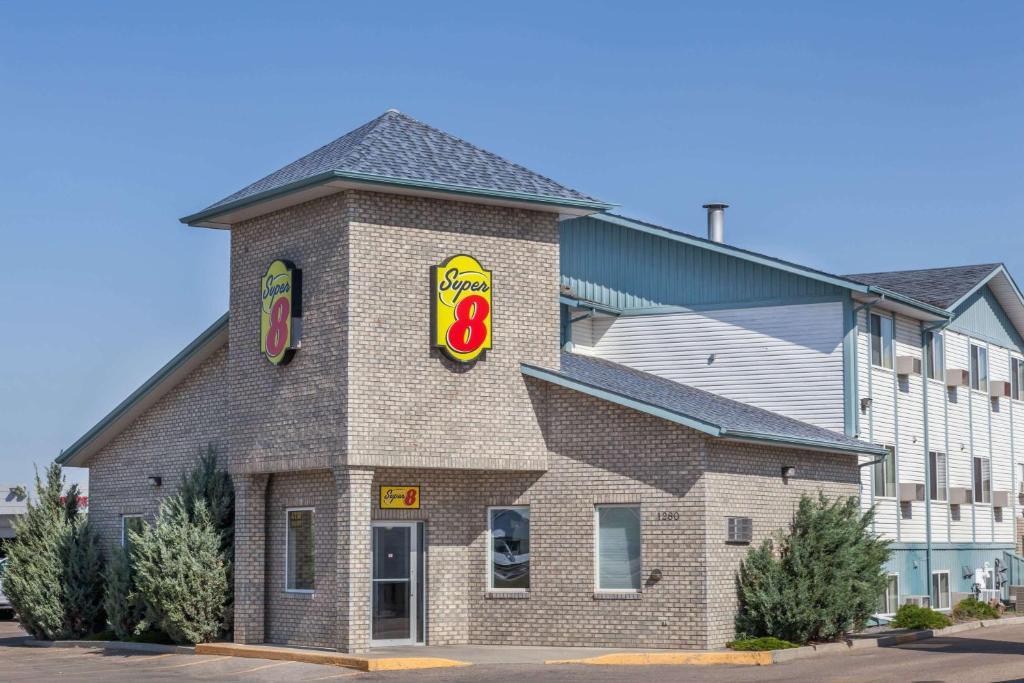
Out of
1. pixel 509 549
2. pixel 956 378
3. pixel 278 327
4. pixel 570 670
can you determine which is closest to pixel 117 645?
pixel 278 327

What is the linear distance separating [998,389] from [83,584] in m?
24.3

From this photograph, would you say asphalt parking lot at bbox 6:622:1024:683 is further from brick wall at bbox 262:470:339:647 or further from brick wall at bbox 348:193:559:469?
brick wall at bbox 348:193:559:469

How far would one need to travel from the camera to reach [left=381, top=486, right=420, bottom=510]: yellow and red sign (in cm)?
2591

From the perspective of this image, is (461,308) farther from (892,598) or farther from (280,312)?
(892,598)

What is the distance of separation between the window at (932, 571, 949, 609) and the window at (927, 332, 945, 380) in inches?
188

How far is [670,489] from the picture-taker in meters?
25.3

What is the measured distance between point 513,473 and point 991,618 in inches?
544

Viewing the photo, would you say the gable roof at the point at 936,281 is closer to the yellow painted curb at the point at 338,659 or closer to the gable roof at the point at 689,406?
the gable roof at the point at 689,406

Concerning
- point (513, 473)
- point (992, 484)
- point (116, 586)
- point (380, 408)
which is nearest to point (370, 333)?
point (380, 408)

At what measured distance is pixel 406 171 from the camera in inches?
996

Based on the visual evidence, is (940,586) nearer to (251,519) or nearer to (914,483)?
(914,483)

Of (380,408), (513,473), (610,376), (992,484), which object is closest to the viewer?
(380,408)

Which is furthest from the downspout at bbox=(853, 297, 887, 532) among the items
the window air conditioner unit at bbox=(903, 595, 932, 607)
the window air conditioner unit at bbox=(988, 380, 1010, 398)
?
the window air conditioner unit at bbox=(988, 380, 1010, 398)

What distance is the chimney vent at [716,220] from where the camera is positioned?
3756cm
